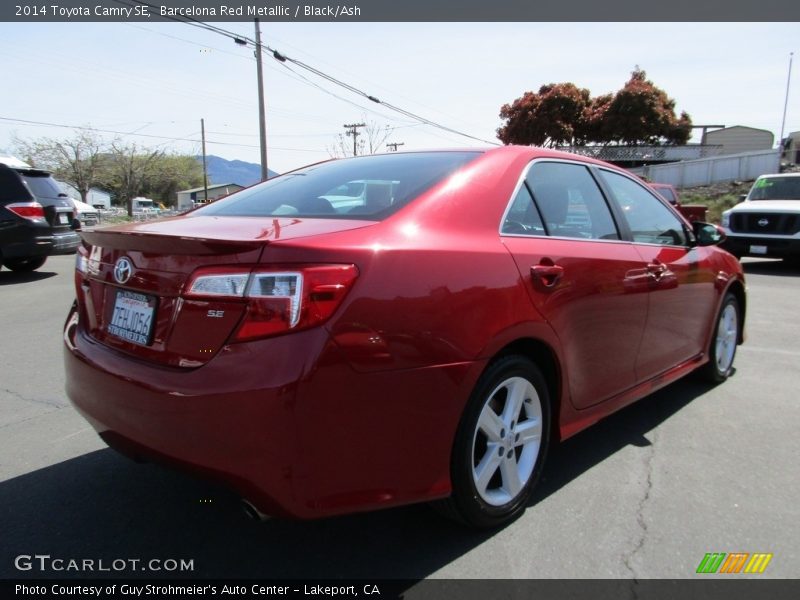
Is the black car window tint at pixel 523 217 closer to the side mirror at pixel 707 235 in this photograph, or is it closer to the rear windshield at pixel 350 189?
the rear windshield at pixel 350 189

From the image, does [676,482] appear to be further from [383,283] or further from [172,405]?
[172,405]

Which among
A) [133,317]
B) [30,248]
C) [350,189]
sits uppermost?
[350,189]

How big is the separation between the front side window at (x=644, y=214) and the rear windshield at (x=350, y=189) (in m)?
1.16

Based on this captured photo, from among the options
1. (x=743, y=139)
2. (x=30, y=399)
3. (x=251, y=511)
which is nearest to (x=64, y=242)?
(x=30, y=399)

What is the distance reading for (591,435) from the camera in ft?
11.9

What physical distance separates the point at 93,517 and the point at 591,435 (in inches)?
108

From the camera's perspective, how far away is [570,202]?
311 centimetres

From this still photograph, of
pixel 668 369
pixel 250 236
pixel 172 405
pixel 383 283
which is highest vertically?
pixel 250 236

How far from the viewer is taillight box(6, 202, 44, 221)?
9320 millimetres

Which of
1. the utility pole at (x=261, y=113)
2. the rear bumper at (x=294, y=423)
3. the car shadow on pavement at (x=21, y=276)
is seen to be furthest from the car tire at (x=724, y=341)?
the utility pole at (x=261, y=113)

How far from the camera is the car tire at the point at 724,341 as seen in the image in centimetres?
443

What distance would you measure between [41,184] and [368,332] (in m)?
10.1

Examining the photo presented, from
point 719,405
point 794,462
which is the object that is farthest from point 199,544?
point 719,405

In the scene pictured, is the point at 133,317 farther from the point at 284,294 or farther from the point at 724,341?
the point at 724,341
